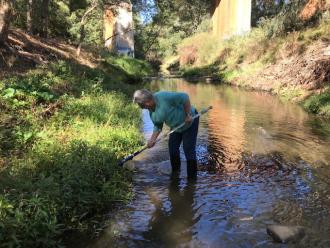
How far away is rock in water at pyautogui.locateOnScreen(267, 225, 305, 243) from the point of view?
543 cm

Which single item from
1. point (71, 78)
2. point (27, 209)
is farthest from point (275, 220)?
point (71, 78)

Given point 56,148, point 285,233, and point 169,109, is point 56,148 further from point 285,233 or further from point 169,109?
point 285,233

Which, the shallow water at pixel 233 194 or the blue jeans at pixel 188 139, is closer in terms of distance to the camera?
the shallow water at pixel 233 194

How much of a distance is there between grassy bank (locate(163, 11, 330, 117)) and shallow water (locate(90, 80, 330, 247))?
523 cm

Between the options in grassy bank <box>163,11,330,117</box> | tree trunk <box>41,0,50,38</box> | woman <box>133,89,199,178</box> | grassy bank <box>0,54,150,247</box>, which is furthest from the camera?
tree trunk <box>41,0,50,38</box>

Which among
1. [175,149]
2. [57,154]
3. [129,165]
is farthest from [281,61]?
[57,154]

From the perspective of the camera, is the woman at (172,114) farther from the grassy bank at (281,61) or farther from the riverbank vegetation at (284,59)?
the grassy bank at (281,61)

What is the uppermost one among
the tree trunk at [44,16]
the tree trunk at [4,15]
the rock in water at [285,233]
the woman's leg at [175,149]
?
the tree trunk at [44,16]

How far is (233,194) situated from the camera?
23.6ft

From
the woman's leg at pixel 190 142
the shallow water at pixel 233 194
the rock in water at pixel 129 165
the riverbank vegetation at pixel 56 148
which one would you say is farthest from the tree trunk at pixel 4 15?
the woman's leg at pixel 190 142

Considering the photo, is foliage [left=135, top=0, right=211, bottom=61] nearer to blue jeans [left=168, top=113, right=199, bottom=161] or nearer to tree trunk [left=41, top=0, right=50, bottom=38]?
tree trunk [left=41, top=0, right=50, bottom=38]

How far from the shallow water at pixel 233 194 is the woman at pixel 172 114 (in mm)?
707

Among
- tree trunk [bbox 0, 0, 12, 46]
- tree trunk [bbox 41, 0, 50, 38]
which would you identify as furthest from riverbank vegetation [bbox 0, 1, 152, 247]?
tree trunk [bbox 41, 0, 50, 38]

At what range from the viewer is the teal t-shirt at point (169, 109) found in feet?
23.1
